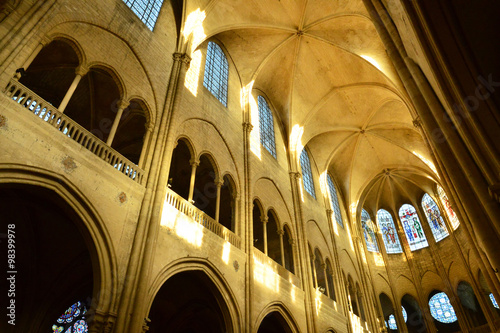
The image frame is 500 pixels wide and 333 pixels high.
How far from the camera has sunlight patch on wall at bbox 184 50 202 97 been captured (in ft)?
38.6

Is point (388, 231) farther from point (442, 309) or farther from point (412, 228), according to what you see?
point (442, 309)

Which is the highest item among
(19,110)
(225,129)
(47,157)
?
(225,129)

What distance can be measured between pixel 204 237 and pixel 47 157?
457 centimetres

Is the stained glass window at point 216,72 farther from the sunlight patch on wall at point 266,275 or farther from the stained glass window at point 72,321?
the stained glass window at point 72,321

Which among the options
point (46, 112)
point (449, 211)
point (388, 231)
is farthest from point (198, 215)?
point (388, 231)

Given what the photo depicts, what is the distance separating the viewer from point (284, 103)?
1919 centimetres

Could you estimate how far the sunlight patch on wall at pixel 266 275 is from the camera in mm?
11220

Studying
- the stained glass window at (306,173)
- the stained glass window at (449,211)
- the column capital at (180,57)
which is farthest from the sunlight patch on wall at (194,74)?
the stained glass window at (449,211)

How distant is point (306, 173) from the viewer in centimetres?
2059

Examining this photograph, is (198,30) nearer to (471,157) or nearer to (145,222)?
(145,222)

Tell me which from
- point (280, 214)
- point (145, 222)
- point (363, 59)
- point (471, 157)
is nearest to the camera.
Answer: point (471, 157)

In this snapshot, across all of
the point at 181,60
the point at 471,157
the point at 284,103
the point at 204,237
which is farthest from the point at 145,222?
the point at 284,103

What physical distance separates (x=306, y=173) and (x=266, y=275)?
9953 millimetres

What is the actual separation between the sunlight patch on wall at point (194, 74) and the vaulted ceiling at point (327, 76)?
60 centimetres
